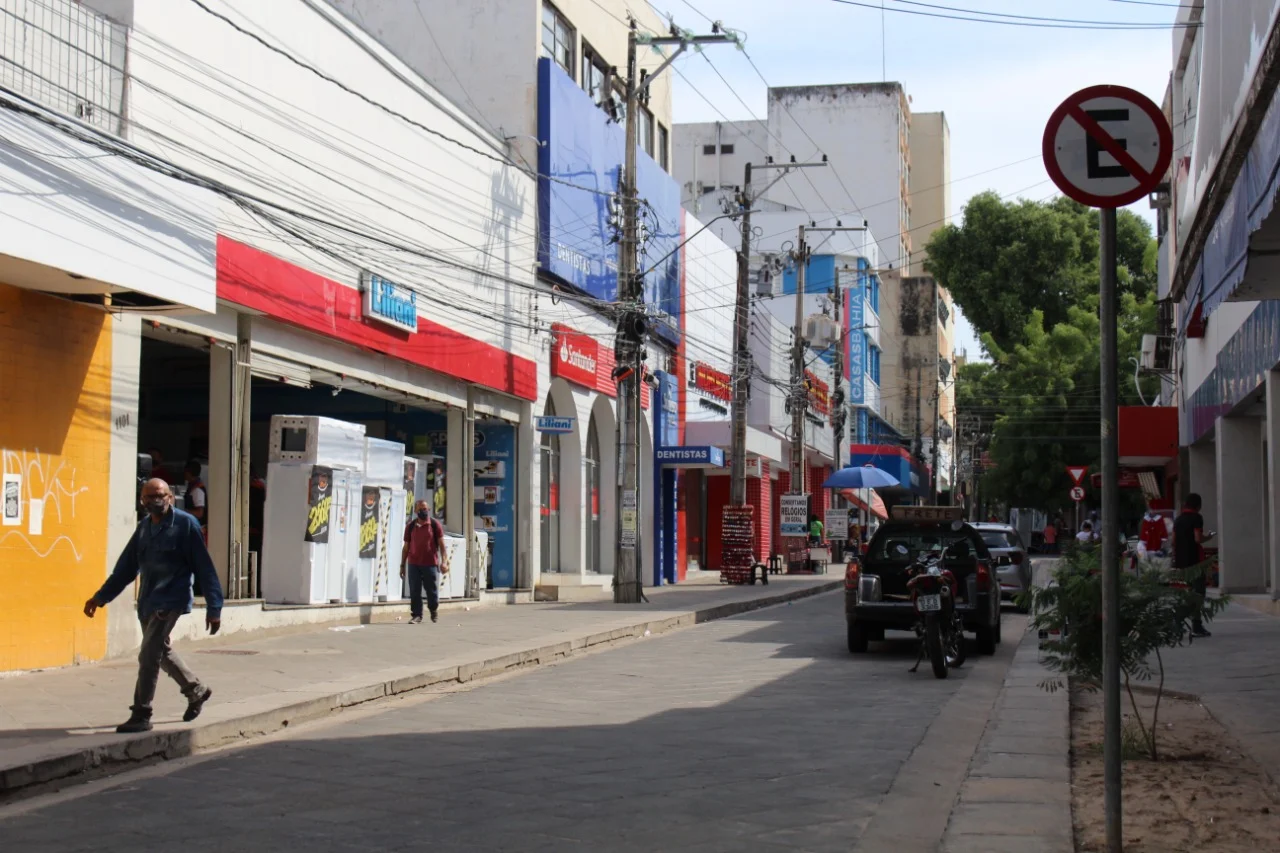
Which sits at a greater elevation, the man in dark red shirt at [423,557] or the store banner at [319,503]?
the store banner at [319,503]

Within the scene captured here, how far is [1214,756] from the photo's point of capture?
9.12 metres

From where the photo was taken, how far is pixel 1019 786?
7793 millimetres

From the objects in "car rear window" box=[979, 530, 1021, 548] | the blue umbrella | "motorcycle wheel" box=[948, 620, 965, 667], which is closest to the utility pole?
the blue umbrella

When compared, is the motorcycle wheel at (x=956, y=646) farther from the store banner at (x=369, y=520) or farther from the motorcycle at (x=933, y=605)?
the store banner at (x=369, y=520)

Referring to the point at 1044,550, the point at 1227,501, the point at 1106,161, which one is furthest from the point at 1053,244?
the point at 1106,161

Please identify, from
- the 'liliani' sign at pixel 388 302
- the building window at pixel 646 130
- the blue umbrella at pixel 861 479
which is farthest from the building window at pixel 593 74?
the 'liliani' sign at pixel 388 302

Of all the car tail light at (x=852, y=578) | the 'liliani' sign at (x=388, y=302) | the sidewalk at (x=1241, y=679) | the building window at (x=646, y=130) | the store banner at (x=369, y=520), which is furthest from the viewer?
the building window at (x=646, y=130)

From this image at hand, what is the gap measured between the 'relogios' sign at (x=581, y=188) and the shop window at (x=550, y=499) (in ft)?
10.4

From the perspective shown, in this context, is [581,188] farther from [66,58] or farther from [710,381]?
[66,58]

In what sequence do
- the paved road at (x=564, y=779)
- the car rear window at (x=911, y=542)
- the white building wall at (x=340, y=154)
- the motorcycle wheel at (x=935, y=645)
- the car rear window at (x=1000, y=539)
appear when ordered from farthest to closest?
the car rear window at (x=1000, y=539), the car rear window at (x=911, y=542), the white building wall at (x=340, y=154), the motorcycle wheel at (x=935, y=645), the paved road at (x=564, y=779)

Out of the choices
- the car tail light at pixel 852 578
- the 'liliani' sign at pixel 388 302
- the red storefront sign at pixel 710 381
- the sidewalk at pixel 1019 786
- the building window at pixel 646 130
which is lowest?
the sidewalk at pixel 1019 786

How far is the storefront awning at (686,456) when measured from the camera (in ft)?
115

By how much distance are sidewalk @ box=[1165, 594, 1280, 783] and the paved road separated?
1878 mm

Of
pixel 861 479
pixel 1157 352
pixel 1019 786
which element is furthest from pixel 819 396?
pixel 1019 786
